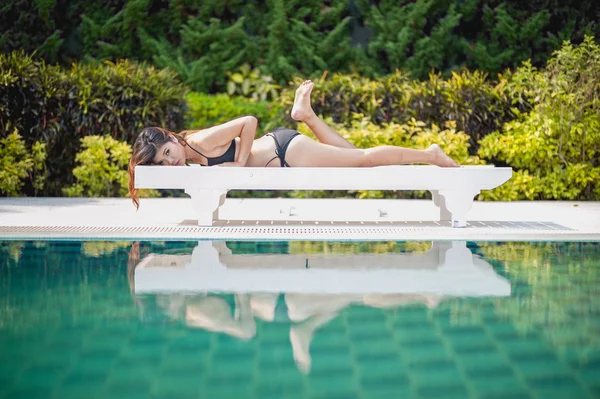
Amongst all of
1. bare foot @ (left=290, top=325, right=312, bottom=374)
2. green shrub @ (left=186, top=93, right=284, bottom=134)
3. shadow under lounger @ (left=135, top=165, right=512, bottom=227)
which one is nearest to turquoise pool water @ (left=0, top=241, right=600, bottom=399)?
bare foot @ (left=290, top=325, right=312, bottom=374)

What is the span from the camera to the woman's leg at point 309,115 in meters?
6.18

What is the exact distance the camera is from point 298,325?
2889 mm

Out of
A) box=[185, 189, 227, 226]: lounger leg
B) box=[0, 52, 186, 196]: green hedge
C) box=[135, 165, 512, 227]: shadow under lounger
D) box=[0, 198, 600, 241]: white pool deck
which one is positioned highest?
box=[0, 52, 186, 196]: green hedge

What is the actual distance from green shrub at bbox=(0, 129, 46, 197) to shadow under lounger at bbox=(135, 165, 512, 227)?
3.72 metres

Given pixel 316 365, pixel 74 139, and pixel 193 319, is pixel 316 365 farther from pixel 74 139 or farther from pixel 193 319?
pixel 74 139

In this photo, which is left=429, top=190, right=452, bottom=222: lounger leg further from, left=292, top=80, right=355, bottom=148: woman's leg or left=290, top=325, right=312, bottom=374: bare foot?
left=290, top=325, right=312, bottom=374: bare foot

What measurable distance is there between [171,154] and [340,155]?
135cm

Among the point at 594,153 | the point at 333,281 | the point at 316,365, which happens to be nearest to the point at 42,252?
the point at 333,281

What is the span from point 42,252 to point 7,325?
1965 millimetres

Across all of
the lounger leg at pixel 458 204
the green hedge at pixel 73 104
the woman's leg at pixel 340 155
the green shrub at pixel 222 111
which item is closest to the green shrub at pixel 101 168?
the green hedge at pixel 73 104

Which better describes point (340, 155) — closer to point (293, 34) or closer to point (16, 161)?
point (16, 161)

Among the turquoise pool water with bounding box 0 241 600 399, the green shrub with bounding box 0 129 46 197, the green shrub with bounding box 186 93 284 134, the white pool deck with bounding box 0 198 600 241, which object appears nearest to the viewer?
the turquoise pool water with bounding box 0 241 600 399

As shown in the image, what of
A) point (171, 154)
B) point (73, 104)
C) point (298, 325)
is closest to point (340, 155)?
point (171, 154)

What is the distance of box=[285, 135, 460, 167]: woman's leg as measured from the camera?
20.4 ft
